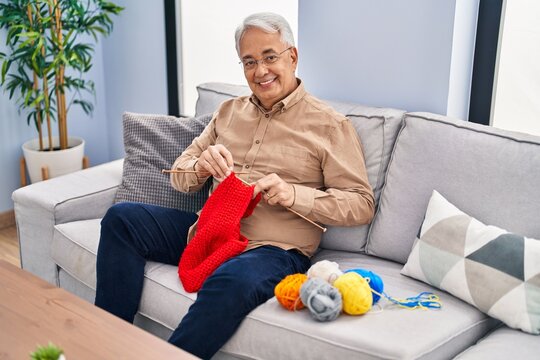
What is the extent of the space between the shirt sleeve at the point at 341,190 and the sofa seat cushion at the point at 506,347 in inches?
20.0

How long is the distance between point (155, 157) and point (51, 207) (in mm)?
384

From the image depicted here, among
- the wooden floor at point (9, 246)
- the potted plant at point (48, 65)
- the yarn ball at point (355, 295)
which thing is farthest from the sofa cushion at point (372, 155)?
the wooden floor at point (9, 246)

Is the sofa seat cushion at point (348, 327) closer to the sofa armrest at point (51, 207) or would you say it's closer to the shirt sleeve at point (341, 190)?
the shirt sleeve at point (341, 190)

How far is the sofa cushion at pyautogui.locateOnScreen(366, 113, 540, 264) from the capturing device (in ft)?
5.68

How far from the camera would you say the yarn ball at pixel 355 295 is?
1563mm

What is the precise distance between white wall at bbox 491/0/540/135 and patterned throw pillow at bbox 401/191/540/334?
54 cm

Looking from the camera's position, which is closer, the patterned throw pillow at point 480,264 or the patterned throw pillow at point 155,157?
the patterned throw pillow at point 480,264

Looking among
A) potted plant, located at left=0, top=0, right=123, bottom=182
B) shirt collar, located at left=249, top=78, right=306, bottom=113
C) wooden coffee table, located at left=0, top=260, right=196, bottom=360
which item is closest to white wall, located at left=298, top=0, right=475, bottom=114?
shirt collar, located at left=249, top=78, right=306, bottom=113

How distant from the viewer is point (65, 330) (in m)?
1.50

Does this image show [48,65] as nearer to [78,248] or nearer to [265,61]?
[78,248]

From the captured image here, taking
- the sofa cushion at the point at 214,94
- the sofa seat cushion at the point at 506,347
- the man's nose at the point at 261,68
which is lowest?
the sofa seat cushion at the point at 506,347

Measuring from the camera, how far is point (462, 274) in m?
1.67

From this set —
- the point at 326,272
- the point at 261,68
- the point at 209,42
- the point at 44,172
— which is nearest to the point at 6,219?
the point at 44,172

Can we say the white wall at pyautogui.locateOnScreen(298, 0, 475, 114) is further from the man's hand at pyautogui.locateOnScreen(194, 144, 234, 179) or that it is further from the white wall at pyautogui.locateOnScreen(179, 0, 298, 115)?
the man's hand at pyautogui.locateOnScreen(194, 144, 234, 179)
